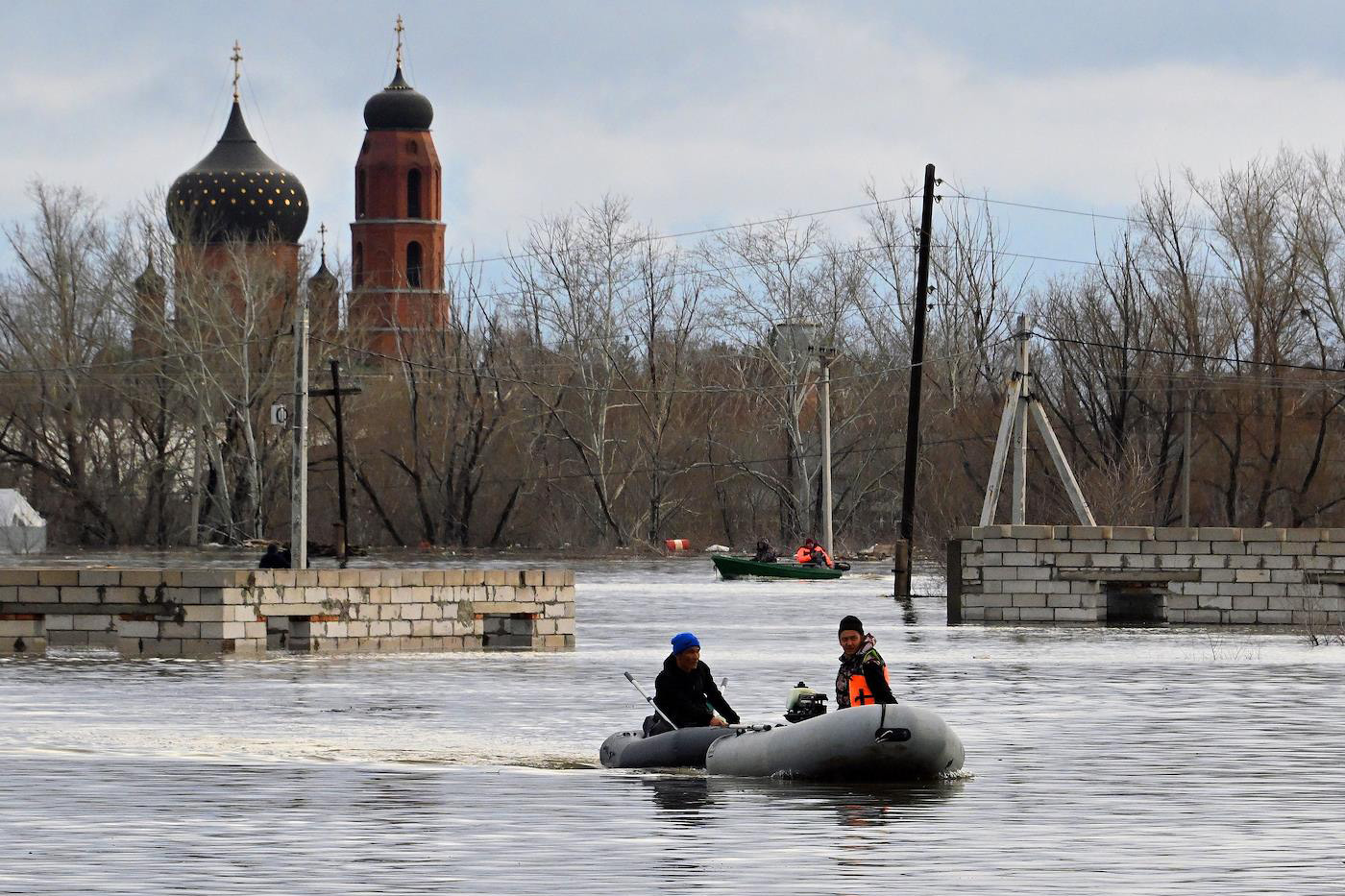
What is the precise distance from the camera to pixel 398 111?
13975 cm

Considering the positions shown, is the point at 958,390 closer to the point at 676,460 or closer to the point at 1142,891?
the point at 676,460

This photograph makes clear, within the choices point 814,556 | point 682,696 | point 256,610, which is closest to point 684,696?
point 682,696

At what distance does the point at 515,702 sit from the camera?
24656 mm

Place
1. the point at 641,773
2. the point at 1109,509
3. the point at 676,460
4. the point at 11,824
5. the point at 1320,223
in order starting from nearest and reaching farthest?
the point at 11,824, the point at 641,773, the point at 1109,509, the point at 1320,223, the point at 676,460

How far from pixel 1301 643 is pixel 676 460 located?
62601mm

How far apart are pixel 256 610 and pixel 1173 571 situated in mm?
16103

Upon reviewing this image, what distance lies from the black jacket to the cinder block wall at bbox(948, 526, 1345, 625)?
21.3 m

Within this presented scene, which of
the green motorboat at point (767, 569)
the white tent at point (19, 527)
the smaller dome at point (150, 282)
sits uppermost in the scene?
the smaller dome at point (150, 282)

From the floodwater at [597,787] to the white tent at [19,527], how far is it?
62.3 metres

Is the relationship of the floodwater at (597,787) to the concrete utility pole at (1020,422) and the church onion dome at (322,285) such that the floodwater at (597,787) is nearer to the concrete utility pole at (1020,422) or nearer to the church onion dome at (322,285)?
the concrete utility pole at (1020,422)

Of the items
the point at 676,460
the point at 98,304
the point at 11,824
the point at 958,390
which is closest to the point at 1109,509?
the point at 958,390

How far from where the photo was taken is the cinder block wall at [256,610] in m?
30.8

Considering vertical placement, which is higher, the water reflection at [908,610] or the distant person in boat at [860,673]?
the distant person in boat at [860,673]

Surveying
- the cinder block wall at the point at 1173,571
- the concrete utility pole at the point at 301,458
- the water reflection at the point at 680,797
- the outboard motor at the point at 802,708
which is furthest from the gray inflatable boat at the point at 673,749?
the concrete utility pole at the point at 301,458
